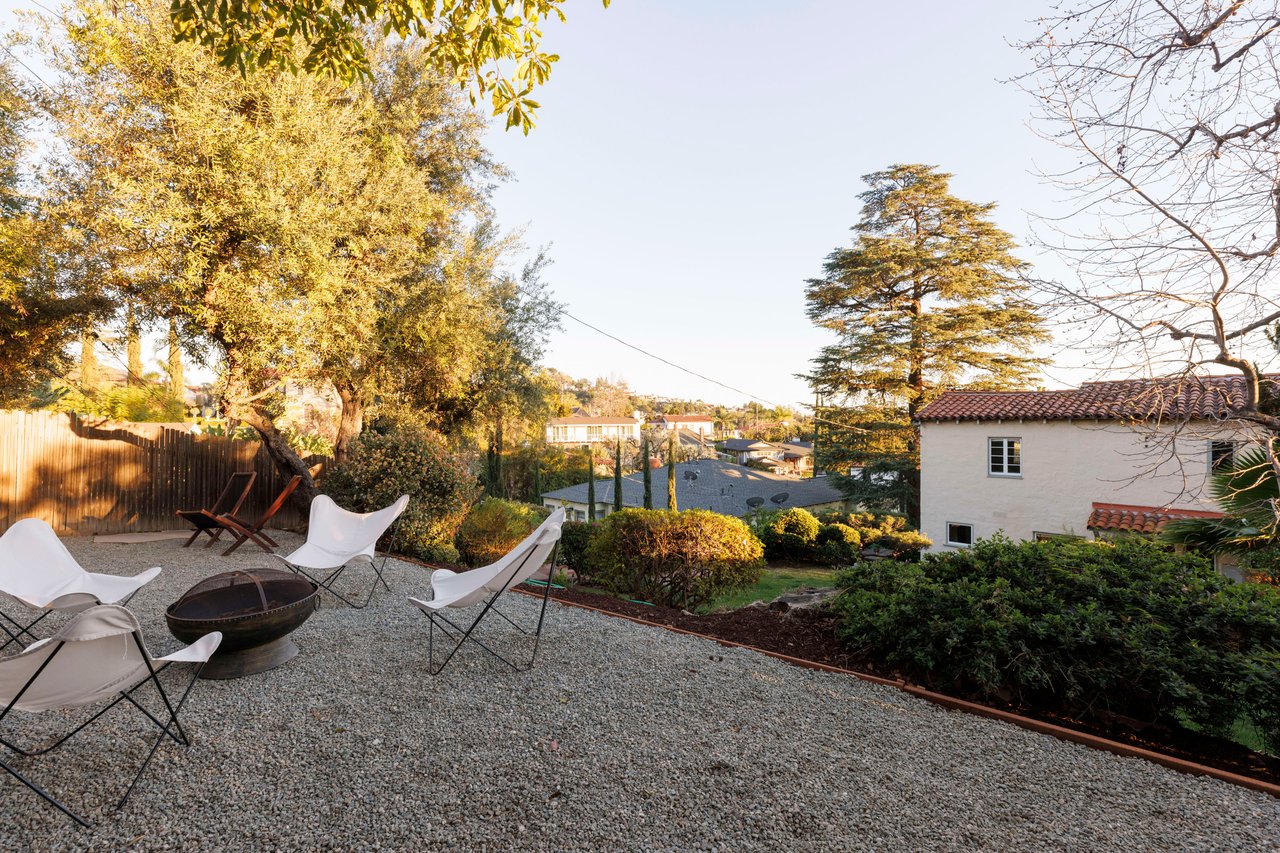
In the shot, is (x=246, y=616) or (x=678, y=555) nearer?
(x=246, y=616)

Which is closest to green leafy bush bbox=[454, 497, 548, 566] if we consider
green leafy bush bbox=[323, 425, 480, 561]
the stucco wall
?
green leafy bush bbox=[323, 425, 480, 561]

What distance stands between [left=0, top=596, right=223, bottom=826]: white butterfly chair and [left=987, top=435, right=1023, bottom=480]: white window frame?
1753cm

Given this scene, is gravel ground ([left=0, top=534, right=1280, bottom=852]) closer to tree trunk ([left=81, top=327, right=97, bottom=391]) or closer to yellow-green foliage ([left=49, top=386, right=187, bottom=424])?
yellow-green foliage ([left=49, top=386, right=187, bottom=424])

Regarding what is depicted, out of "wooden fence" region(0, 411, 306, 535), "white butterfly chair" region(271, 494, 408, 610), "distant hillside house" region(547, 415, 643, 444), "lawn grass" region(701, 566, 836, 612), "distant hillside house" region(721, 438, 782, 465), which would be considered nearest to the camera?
"white butterfly chair" region(271, 494, 408, 610)

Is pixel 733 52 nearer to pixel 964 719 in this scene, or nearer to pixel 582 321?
pixel 582 321

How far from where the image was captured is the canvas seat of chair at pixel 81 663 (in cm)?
214

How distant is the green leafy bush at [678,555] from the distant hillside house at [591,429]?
139 feet

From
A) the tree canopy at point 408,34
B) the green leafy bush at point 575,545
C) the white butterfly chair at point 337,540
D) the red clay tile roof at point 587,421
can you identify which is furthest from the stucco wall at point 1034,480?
the red clay tile roof at point 587,421

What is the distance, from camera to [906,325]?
893 inches

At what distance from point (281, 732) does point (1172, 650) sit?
4.55 m

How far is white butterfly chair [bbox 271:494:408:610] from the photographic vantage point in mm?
5207

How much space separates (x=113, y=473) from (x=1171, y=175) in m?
12.8

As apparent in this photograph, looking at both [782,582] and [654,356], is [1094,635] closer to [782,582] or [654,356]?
[782,582]

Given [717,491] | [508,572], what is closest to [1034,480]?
[717,491]
